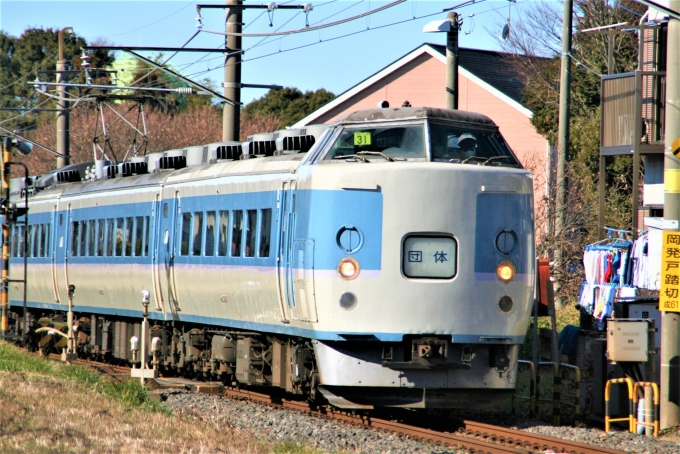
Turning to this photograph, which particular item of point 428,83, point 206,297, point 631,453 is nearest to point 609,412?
point 631,453

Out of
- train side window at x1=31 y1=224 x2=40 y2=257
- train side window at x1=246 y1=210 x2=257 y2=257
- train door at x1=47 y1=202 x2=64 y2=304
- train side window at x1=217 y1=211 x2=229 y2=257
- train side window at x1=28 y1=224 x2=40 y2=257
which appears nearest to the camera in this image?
train side window at x1=246 y1=210 x2=257 y2=257

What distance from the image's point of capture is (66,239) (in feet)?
67.1

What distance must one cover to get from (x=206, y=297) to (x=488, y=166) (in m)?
4.80

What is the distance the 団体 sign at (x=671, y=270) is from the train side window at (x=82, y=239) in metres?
11.4

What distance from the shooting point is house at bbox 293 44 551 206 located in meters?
35.3

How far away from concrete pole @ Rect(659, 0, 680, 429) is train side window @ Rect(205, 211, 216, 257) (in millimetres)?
5803

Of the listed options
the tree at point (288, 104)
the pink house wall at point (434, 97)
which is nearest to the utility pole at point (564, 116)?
the pink house wall at point (434, 97)

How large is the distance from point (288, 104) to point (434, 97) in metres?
20.4

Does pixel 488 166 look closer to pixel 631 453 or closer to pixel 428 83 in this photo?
pixel 631 453

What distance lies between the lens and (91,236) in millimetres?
19156

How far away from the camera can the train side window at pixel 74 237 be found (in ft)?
65.2

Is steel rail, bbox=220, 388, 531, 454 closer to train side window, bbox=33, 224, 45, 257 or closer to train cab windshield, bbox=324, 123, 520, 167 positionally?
train cab windshield, bbox=324, 123, 520, 167

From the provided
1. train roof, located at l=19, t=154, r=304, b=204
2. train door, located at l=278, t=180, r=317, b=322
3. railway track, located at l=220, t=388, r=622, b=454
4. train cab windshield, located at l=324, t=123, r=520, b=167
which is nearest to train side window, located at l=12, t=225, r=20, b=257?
train roof, located at l=19, t=154, r=304, b=204

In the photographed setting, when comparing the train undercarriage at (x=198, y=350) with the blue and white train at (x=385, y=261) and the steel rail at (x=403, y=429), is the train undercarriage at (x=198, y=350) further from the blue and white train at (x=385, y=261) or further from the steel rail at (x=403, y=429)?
the steel rail at (x=403, y=429)
